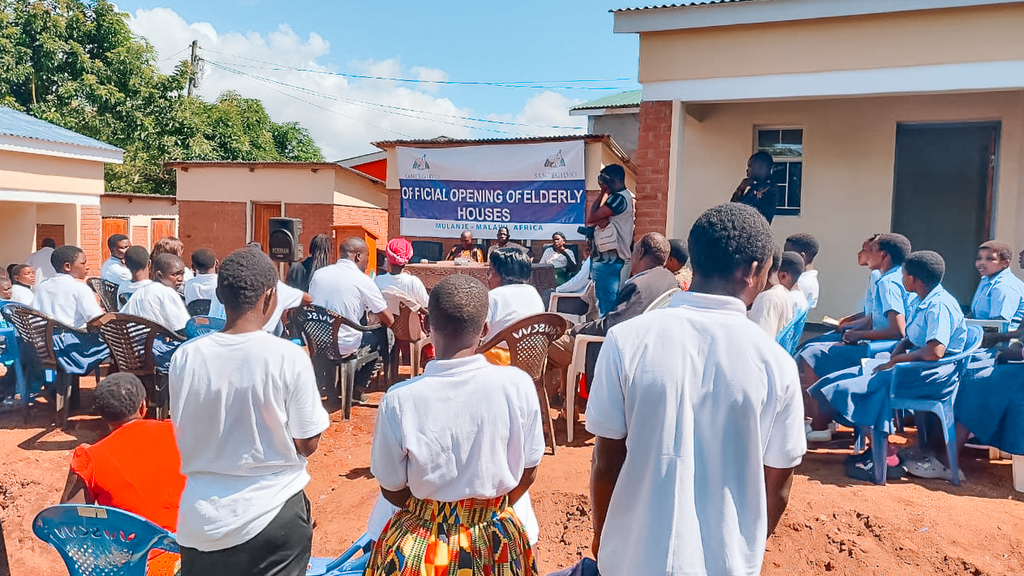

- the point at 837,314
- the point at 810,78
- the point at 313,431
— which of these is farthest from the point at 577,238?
the point at 313,431

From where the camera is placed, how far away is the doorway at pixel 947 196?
9.41m

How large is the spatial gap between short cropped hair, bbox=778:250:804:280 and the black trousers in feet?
13.6

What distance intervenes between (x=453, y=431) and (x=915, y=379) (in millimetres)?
3767

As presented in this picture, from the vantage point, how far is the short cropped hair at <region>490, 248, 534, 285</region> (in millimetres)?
4895

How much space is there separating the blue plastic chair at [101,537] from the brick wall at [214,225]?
15.0 metres

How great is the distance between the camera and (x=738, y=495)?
1.89 metres

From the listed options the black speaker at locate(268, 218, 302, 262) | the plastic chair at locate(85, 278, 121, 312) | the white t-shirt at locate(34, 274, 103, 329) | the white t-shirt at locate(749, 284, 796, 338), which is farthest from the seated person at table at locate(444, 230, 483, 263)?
the white t-shirt at locate(749, 284, 796, 338)

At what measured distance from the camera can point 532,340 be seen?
5.13 meters

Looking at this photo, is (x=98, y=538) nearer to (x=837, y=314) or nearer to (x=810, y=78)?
(x=810, y=78)

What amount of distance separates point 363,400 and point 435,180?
713 cm

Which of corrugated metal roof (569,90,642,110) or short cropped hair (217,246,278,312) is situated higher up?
corrugated metal roof (569,90,642,110)

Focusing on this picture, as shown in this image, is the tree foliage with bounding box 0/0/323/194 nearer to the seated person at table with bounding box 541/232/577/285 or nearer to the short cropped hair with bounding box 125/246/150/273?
the seated person at table with bounding box 541/232/577/285

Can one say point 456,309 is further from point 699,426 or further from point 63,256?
point 63,256

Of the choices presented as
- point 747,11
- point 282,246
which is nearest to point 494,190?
point 282,246
